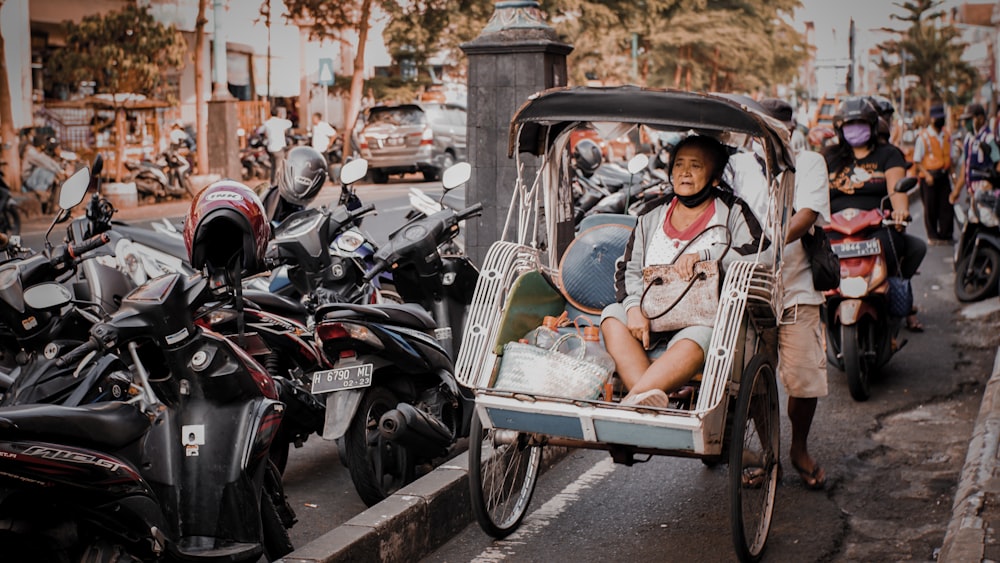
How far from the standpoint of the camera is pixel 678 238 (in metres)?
5.01

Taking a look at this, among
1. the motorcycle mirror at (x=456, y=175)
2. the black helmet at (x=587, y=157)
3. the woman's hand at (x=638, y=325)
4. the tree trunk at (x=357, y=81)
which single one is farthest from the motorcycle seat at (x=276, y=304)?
the tree trunk at (x=357, y=81)

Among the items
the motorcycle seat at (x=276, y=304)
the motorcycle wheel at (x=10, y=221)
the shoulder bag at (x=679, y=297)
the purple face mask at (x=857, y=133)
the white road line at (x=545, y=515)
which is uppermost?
the purple face mask at (x=857, y=133)

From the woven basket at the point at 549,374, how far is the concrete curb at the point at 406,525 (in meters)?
0.65

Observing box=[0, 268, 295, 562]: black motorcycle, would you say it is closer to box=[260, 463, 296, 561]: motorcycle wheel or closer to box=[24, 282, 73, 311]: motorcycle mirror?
box=[260, 463, 296, 561]: motorcycle wheel

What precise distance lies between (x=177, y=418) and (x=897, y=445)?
430 cm

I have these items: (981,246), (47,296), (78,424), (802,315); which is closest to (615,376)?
(802,315)

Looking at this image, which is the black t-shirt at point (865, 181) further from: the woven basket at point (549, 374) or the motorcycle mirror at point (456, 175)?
the woven basket at point (549, 374)

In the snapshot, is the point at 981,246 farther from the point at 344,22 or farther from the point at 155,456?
the point at 344,22

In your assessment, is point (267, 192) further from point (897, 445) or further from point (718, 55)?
point (718, 55)

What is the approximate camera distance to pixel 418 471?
5.72 m

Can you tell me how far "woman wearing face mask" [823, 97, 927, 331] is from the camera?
7801mm

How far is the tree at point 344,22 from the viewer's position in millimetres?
26688

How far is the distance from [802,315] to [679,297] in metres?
1.24

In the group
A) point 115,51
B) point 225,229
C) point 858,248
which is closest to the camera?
point 225,229
